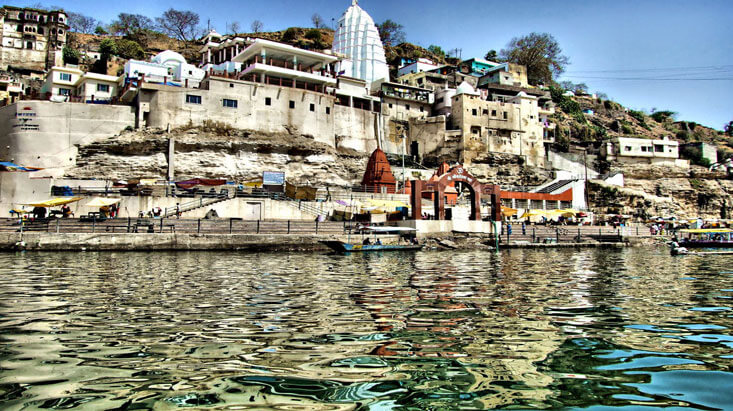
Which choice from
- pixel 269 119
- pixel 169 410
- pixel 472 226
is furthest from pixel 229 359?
pixel 269 119

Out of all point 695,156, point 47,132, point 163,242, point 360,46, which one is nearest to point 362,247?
point 163,242

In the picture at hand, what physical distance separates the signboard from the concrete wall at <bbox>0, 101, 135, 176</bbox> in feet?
46.7

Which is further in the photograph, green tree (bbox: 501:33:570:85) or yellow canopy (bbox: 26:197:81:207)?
green tree (bbox: 501:33:570:85)

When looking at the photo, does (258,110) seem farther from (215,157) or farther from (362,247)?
(362,247)

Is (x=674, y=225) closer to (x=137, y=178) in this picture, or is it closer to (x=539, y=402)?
(x=137, y=178)

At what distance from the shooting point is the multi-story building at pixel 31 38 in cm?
7025

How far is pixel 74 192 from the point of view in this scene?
118 ft

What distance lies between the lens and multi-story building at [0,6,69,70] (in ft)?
230

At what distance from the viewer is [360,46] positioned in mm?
76312

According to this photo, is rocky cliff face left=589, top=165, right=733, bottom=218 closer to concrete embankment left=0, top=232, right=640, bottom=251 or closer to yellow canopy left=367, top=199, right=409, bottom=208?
yellow canopy left=367, top=199, right=409, bottom=208

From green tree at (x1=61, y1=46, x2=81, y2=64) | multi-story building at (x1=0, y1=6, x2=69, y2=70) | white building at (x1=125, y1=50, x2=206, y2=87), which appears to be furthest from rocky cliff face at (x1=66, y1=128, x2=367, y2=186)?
multi-story building at (x1=0, y1=6, x2=69, y2=70)

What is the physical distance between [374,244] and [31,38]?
68039 millimetres

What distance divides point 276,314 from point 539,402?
506 centimetres

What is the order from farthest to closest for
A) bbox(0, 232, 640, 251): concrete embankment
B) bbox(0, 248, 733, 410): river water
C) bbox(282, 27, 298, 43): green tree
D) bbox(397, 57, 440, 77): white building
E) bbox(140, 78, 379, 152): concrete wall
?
1. bbox(282, 27, 298, 43): green tree
2. bbox(397, 57, 440, 77): white building
3. bbox(140, 78, 379, 152): concrete wall
4. bbox(0, 232, 640, 251): concrete embankment
5. bbox(0, 248, 733, 410): river water
